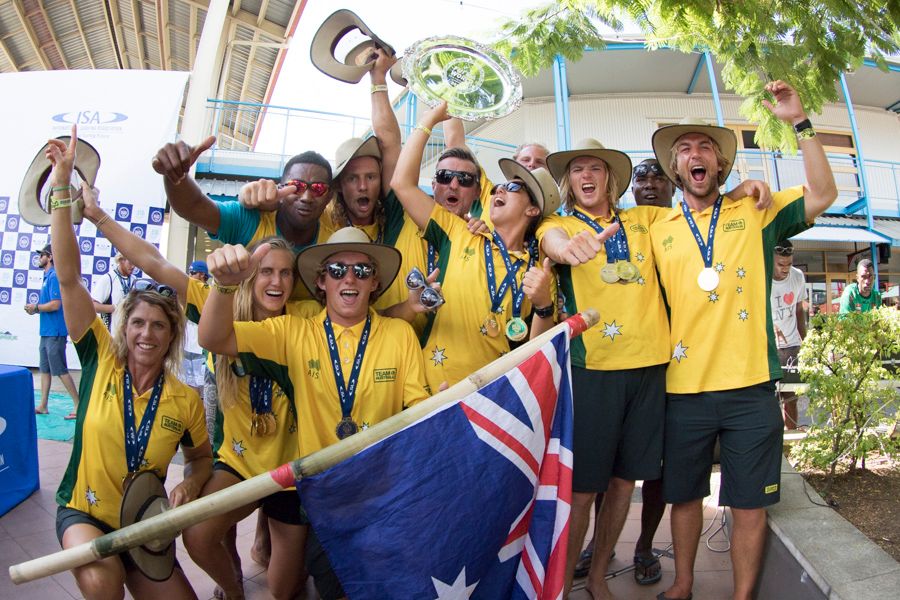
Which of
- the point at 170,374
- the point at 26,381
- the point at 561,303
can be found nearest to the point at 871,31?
the point at 561,303

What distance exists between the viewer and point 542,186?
321 cm

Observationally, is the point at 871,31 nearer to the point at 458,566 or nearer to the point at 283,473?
the point at 458,566

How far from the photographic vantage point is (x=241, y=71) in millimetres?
18391

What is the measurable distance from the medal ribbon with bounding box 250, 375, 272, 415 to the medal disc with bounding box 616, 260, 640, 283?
75.0 inches

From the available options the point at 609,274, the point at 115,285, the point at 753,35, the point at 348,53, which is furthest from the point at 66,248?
the point at 115,285

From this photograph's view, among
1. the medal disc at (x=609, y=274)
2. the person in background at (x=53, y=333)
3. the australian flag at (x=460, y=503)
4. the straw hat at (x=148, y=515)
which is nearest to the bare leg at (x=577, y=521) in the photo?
the australian flag at (x=460, y=503)

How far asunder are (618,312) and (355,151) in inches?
71.2

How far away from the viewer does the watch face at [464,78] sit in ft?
10.8

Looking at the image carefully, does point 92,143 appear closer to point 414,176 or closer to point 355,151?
A: point 355,151

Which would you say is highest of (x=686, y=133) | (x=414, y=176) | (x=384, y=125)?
(x=384, y=125)

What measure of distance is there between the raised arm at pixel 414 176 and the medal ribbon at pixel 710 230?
4.57ft

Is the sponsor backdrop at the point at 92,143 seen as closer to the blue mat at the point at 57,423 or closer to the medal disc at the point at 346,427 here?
the blue mat at the point at 57,423

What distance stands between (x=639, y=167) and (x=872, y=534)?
8.94 ft

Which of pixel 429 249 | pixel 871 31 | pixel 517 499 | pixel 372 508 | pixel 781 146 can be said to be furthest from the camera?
pixel 781 146
